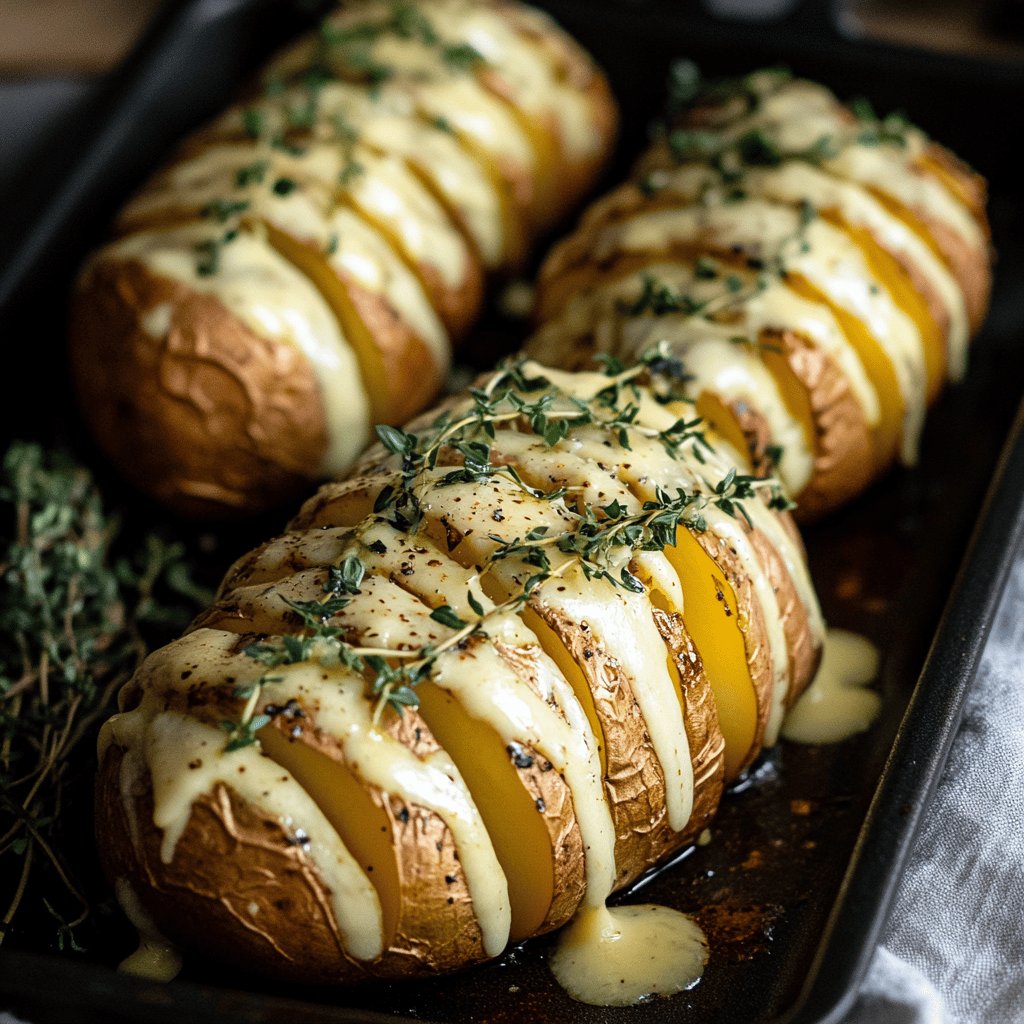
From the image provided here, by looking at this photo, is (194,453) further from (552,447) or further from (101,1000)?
(101,1000)

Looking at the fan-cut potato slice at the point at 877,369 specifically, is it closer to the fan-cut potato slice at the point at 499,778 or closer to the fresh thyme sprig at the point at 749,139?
the fresh thyme sprig at the point at 749,139

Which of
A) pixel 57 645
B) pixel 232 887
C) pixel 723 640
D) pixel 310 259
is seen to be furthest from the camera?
pixel 310 259

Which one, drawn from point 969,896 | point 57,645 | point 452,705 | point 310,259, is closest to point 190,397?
point 310,259

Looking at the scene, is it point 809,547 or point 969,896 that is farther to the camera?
point 809,547

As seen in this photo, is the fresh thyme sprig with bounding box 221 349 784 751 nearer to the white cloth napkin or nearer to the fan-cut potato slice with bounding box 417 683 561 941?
the fan-cut potato slice with bounding box 417 683 561 941

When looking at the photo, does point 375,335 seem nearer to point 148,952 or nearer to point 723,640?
point 723,640

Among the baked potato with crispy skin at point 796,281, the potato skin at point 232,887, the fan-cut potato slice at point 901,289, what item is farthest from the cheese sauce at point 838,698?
the potato skin at point 232,887
